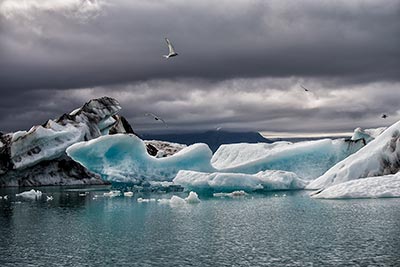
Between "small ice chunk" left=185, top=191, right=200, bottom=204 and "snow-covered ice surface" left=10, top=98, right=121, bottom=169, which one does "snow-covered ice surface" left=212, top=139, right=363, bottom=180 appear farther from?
"small ice chunk" left=185, top=191, right=200, bottom=204

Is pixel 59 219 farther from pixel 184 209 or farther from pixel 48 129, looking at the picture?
pixel 48 129

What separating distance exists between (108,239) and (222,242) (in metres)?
3.96

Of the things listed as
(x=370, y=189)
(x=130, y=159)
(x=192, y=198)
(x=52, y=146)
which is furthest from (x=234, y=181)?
(x=52, y=146)

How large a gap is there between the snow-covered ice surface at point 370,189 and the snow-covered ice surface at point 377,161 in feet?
12.9

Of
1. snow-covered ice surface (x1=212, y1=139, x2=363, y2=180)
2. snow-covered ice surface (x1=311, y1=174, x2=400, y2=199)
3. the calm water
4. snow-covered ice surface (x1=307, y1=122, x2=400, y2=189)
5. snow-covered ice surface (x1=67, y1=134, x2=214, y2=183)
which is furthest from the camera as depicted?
snow-covered ice surface (x1=67, y1=134, x2=214, y2=183)

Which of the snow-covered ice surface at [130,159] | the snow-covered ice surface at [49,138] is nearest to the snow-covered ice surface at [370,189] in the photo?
the snow-covered ice surface at [130,159]

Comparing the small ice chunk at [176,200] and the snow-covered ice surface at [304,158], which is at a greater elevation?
the snow-covered ice surface at [304,158]

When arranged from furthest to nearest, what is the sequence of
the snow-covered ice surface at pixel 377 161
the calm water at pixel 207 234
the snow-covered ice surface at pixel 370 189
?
the snow-covered ice surface at pixel 377 161, the snow-covered ice surface at pixel 370 189, the calm water at pixel 207 234

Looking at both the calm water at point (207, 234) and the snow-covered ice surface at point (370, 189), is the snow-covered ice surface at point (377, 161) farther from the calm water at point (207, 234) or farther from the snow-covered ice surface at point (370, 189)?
the calm water at point (207, 234)

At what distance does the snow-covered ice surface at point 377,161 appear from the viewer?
1486 inches

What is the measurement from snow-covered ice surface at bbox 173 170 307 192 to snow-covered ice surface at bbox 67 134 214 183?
5.19m

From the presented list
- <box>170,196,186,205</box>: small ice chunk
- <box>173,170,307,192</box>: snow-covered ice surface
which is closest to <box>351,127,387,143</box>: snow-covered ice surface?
<box>173,170,307,192</box>: snow-covered ice surface

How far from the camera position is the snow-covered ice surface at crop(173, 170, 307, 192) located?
40.7m

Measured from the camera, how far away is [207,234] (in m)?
21.4
